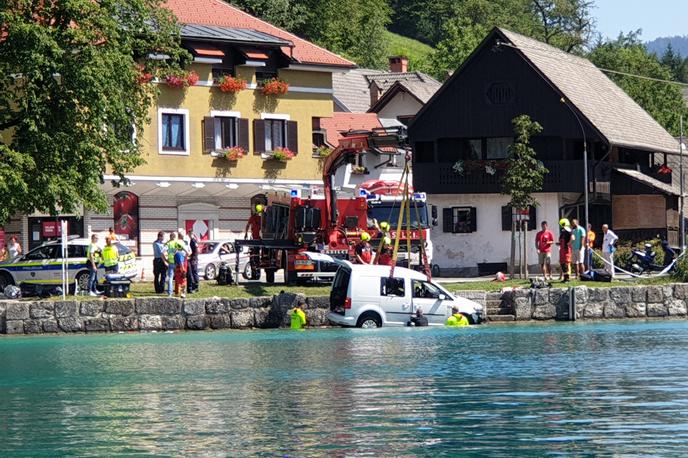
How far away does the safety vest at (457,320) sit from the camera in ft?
129

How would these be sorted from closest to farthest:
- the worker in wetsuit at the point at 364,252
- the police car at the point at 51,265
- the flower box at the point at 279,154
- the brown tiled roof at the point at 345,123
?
the worker in wetsuit at the point at 364,252 → the police car at the point at 51,265 → the flower box at the point at 279,154 → the brown tiled roof at the point at 345,123

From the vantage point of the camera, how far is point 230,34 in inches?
2331

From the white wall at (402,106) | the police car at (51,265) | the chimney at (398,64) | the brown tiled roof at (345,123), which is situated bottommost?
the police car at (51,265)

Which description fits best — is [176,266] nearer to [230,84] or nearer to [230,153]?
[230,153]

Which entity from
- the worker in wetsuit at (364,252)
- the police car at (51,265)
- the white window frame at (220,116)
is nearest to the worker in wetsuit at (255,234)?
the police car at (51,265)

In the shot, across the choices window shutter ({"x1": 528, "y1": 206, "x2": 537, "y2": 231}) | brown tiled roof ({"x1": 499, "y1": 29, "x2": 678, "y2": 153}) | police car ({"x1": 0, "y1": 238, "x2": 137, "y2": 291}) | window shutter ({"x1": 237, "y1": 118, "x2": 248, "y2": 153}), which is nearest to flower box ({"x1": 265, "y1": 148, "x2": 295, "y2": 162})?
window shutter ({"x1": 237, "y1": 118, "x2": 248, "y2": 153})

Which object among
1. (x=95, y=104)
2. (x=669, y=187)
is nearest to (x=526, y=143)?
(x=669, y=187)

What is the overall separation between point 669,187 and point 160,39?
27.6 metres

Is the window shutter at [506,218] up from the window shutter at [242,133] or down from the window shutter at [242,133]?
down

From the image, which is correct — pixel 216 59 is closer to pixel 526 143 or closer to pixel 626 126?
pixel 526 143

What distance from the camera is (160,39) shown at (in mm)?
45000

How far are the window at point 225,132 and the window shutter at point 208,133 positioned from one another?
1.08 ft

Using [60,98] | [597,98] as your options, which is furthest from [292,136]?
[60,98]

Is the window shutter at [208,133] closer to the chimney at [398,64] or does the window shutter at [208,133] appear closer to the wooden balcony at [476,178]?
the wooden balcony at [476,178]
